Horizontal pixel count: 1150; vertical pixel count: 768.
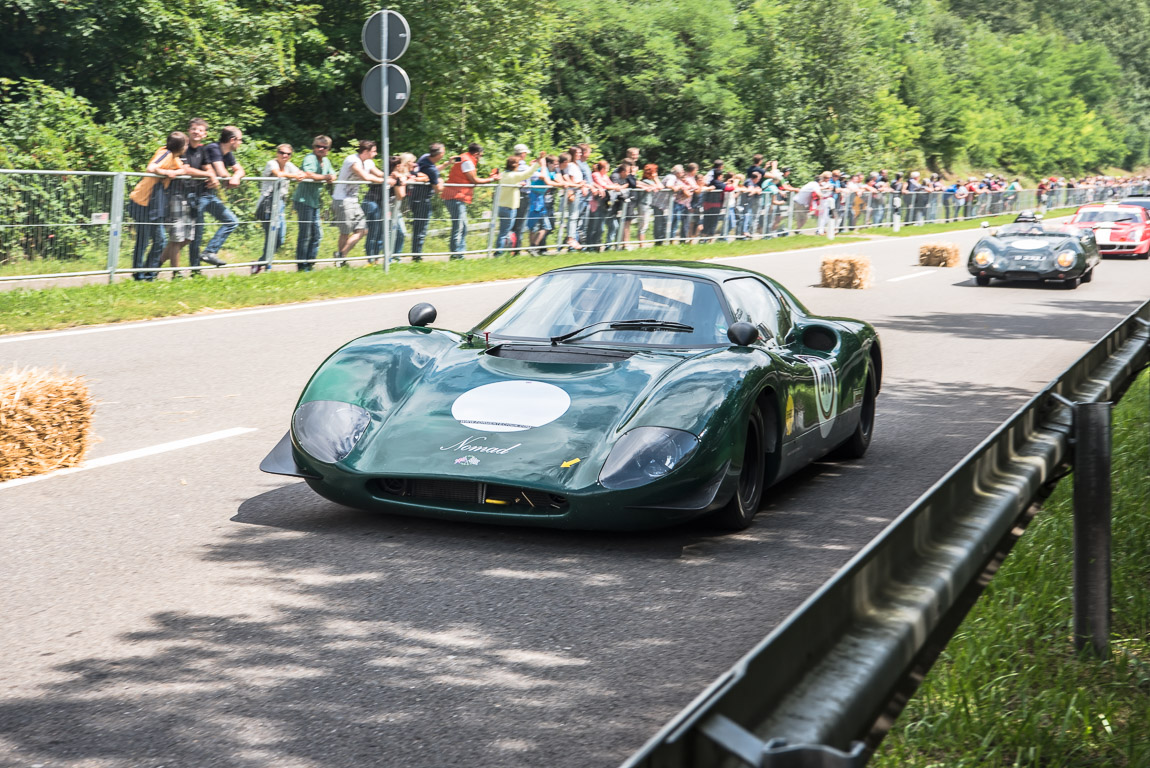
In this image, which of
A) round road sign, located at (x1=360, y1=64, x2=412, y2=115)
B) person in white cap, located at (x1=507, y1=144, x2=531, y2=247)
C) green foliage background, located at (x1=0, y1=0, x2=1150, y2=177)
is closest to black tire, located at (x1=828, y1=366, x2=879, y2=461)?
round road sign, located at (x1=360, y1=64, x2=412, y2=115)

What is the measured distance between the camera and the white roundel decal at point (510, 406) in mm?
5590

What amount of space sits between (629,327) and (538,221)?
16.0 metres

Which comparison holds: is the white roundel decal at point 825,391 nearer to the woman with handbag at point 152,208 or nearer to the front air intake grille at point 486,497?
the front air intake grille at point 486,497

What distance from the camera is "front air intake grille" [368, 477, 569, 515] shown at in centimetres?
534

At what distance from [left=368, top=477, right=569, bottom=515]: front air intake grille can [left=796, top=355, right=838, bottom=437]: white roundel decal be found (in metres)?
1.88

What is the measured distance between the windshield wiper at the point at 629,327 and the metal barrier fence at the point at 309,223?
29.0 feet

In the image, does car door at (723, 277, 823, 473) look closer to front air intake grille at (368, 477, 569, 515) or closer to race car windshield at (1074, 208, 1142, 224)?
front air intake grille at (368, 477, 569, 515)

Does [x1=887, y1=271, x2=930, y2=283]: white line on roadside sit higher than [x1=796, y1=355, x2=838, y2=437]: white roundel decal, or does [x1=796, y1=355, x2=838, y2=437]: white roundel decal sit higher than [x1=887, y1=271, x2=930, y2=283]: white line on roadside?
[x1=887, y1=271, x2=930, y2=283]: white line on roadside

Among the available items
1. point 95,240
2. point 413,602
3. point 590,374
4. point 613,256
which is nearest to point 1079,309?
point 613,256

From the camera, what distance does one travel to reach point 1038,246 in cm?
2161

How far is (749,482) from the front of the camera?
5922 millimetres

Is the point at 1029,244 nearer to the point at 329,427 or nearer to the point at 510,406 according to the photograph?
the point at 510,406

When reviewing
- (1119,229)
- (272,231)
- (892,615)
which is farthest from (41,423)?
(1119,229)

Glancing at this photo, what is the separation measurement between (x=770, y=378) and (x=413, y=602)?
2.11m
